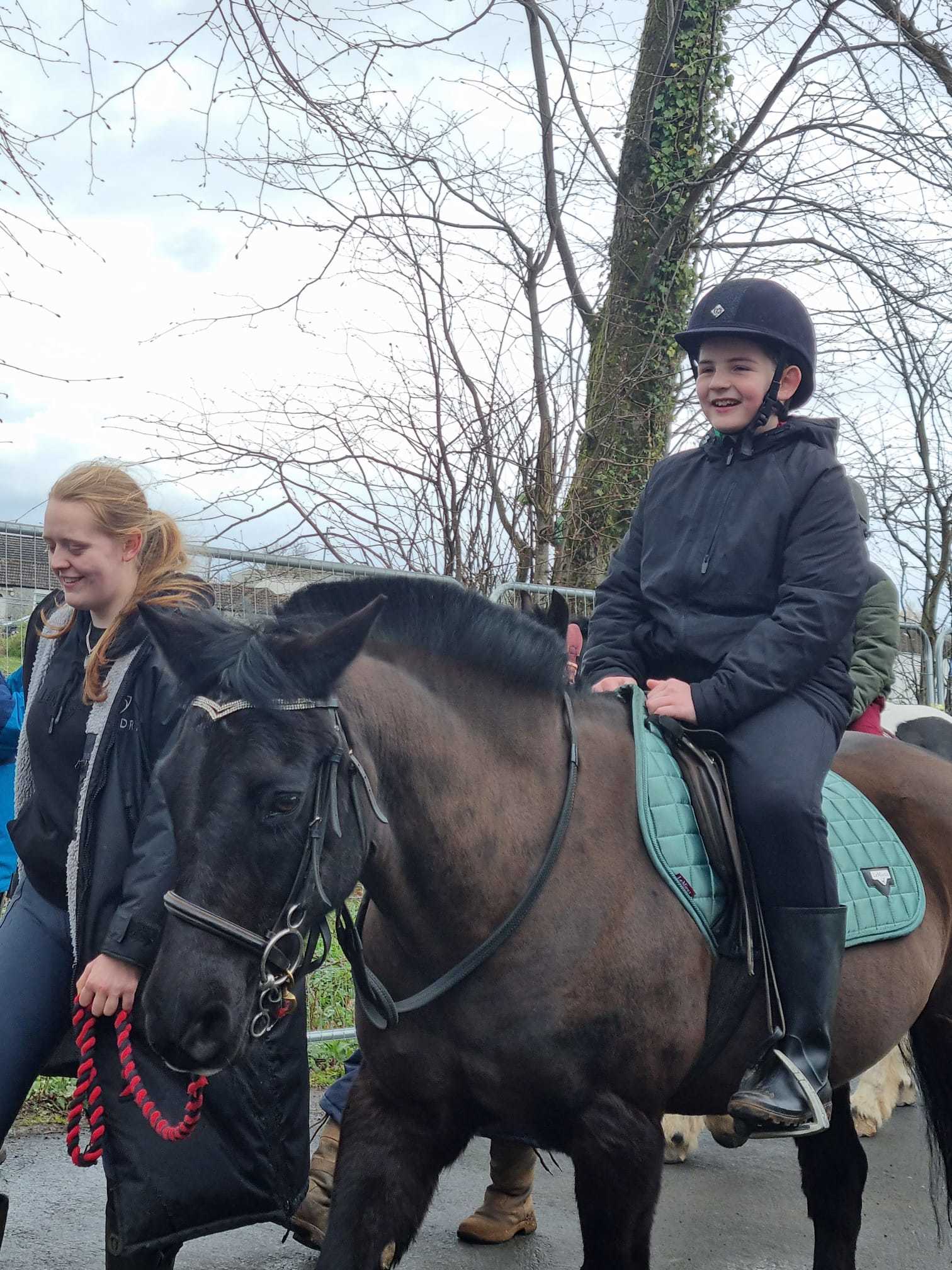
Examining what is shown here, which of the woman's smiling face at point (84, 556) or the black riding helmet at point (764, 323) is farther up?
the black riding helmet at point (764, 323)

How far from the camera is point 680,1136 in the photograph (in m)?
5.00

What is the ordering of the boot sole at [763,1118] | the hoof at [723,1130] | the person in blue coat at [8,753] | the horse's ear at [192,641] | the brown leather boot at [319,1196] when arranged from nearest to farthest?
the horse's ear at [192,641] → the boot sole at [763,1118] → the brown leather boot at [319,1196] → the hoof at [723,1130] → the person in blue coat at [8,753]

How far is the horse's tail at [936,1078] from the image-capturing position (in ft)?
12.5

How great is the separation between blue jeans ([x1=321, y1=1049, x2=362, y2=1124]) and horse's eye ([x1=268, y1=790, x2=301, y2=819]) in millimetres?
2119

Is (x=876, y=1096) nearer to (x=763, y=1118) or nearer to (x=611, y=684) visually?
(x=763, y=1118)

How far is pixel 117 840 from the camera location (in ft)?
9.30

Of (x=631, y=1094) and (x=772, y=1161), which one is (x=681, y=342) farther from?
(x=772, y=1161)

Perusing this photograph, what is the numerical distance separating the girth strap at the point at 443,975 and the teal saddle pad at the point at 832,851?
29 centimetres

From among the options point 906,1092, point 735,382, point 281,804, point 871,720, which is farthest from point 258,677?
point 906,1092

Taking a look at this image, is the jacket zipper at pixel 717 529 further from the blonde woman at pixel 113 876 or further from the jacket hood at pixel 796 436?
the blonde woman at pixel 113 876

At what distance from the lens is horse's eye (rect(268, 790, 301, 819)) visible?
2.16 m

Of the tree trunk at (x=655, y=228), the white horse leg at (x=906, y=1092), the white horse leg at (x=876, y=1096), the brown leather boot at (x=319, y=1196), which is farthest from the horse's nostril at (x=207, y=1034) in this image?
the tree trunk at (x=655, y=228)

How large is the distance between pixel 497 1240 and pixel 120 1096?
74.6 inches

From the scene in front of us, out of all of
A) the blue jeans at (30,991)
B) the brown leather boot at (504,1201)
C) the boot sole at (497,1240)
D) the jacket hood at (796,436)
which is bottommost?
the boot sole at (497,1240)
